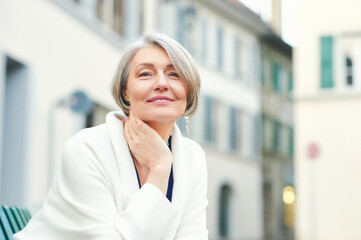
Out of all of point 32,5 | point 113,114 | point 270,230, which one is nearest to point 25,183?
point 32,5

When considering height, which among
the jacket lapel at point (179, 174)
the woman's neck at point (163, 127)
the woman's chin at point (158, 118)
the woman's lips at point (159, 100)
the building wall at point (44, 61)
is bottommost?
the jacket lapel at point (179, 174)

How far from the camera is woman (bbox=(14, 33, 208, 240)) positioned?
2.17 metres

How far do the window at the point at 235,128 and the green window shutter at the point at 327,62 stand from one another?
9.40m

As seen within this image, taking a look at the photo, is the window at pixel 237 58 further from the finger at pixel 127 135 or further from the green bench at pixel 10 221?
the finger at pixel 127 135

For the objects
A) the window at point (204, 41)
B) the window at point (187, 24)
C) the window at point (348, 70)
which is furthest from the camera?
the window at point (204, 41)

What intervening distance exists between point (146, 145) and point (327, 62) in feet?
59.8

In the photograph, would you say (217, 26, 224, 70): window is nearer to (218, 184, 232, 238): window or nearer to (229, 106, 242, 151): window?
(229, 106, 242, 151): window

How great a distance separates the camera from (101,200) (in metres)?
2.18

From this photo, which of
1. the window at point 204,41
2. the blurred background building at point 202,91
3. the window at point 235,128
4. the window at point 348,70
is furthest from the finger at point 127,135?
the window at point 235,128

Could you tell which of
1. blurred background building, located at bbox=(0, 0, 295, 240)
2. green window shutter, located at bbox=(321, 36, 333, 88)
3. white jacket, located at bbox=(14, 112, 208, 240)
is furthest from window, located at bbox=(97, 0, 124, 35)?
white jacket, located at bbox=(14, 112, 208, 240)

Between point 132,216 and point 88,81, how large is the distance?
42.4ft

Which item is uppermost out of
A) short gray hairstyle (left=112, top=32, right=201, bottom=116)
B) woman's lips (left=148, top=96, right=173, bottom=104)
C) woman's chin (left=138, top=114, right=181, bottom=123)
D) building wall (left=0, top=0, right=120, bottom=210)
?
building wall (left=0, top=0, right=120, bottom=210)

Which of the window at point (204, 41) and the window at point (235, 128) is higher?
the window at point (204, 41)

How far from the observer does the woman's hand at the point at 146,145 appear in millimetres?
2281
